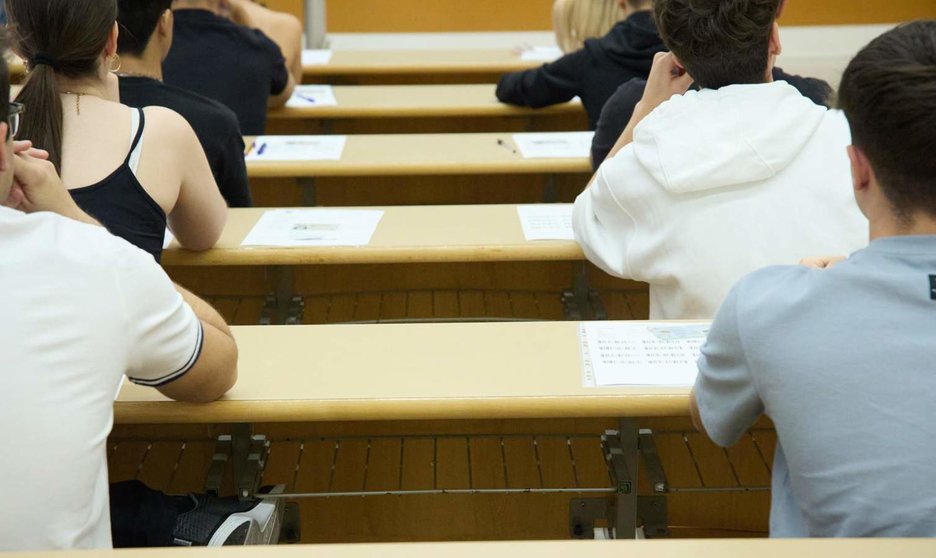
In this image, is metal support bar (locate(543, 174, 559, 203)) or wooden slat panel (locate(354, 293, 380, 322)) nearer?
wooden slat panel (locate(354, 293, 380, 322))

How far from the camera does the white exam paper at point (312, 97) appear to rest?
145 inches

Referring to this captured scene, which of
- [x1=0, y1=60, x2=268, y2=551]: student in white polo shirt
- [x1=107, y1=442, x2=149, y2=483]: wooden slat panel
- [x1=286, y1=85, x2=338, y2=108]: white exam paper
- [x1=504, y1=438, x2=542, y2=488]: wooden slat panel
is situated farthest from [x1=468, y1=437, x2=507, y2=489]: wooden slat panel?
[x1=286, y1=85, x2=338, y2=108]: white exam paper

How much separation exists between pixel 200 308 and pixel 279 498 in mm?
466

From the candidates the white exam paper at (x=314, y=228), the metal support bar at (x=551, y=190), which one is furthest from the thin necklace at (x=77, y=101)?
the metal support bar at (x=551, y=190)

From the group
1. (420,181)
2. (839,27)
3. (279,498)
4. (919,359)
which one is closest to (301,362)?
(279,498)

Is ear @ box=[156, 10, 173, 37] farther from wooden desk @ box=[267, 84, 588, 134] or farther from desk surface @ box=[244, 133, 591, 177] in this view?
wooden desk @ box=[267, 84, 588, 134]

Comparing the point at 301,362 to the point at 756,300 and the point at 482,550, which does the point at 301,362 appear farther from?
the point at 756,300

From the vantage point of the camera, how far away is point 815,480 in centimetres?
115

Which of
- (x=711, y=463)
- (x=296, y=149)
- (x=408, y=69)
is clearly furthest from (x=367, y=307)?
(x=408, y=69)

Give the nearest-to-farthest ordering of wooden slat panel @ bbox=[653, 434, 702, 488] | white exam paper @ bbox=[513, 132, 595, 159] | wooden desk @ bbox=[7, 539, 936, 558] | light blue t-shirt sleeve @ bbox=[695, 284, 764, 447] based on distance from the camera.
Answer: wooden desk @ bbox=[7, 539, 936, 558], light blue t-shirt sleeve @ bbox=[695, 284, 764, 447], wooden slat panel @ bbox=[653, 434, 702, 488], white exam paper @ bbox=[513, 132, 595, 159]

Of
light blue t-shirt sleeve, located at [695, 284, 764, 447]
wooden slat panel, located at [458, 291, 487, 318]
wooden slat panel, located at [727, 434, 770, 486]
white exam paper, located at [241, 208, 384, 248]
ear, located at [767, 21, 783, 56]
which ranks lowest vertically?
wooden slat panel, located at [458, 291, 487, 318]

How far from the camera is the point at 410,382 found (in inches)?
60.1

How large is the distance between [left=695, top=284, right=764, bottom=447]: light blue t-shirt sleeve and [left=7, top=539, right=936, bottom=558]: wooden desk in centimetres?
19

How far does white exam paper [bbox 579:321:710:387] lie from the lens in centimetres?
153
